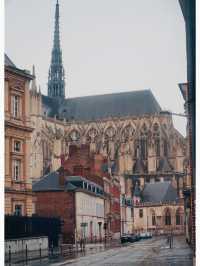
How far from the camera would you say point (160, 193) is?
2783 cm

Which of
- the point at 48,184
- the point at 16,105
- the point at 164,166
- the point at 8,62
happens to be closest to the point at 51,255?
the point at 48,184

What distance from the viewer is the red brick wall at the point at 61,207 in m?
20.3

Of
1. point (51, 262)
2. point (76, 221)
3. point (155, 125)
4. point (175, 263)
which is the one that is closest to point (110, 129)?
point (155, 125)

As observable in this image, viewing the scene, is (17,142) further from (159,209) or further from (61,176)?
(159,209)

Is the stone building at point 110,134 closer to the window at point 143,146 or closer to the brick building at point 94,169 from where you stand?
the window at point 143,146

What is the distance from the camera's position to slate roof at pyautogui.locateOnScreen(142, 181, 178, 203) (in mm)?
26047

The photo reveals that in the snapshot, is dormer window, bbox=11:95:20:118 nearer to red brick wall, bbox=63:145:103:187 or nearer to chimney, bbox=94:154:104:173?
red brick wall, bbox=63:145:103:187

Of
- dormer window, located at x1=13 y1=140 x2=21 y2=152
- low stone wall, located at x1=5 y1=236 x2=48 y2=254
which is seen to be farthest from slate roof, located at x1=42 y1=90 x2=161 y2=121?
low stone wall, located at x1=5 y1=236 x2=48 y2=254

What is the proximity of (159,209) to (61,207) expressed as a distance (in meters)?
4.00

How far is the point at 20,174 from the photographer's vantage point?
65.6 feet

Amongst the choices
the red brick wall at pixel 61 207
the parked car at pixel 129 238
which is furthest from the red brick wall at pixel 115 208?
the red brick wall at pixel 61 207

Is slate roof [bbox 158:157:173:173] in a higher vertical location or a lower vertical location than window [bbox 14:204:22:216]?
higher

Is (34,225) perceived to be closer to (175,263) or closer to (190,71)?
(175,263)
